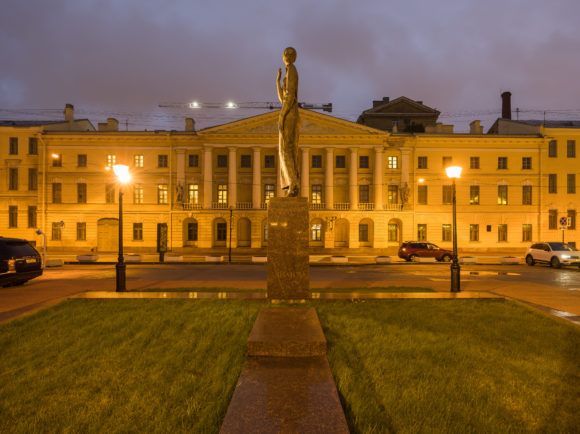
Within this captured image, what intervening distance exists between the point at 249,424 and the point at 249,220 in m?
36.7

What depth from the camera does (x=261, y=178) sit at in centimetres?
4000

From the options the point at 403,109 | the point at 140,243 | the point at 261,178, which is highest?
the point at 403,109

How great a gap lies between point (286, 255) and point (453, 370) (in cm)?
406

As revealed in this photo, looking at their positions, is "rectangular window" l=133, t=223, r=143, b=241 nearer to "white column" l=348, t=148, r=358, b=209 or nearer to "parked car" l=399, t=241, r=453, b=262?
"white column" l=348, t=148, r=358, b=209

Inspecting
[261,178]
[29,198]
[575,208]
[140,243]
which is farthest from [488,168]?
[29,198]

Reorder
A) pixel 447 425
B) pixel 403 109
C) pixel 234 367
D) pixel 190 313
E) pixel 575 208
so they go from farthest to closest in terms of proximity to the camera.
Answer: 1. pixel 403 109
2. pixel 575 208
3. pixel 190 313
4. pixel 234 367
5. pixel 447 425

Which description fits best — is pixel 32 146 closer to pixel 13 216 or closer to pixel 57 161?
pixel 57 161

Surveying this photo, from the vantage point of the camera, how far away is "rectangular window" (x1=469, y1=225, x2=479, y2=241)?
124ft

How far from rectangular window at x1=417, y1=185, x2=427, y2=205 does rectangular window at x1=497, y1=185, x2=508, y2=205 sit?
7822 millimetres

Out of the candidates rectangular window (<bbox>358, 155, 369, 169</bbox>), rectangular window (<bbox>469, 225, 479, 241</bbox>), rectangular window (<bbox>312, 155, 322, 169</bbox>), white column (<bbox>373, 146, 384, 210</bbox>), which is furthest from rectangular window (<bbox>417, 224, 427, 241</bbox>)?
rectangular window (<bbox>312, 155, 322, 169</bbox>)

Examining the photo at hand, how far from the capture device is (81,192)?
1500 inches

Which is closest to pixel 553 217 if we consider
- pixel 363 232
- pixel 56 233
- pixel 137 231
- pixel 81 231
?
pixel 363 232

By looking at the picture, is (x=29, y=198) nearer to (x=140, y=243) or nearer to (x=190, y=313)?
(x=140, y=243)

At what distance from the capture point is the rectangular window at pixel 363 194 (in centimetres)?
3941
